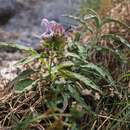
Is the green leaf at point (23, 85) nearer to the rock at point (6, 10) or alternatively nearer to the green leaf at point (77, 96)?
the green leaf at point (77, 96)

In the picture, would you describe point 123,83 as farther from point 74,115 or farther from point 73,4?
point 73,4

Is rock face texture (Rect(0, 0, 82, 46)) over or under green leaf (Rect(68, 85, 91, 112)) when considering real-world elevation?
over

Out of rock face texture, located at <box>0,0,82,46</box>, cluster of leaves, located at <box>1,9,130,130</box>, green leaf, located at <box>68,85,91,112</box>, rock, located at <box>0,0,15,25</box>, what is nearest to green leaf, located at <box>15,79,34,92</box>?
cluster of leaves, located at <box>1,9,130,130</box>

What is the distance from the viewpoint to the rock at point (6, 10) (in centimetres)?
416

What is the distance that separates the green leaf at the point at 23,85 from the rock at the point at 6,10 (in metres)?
2.30

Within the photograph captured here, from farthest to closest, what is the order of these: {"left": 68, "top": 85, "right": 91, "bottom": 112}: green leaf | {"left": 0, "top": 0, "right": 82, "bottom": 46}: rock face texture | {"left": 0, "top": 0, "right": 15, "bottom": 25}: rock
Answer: {"left": 0, "top": 0, "right": 15, "bottom": 25}: rock < {"left": 0, "top": 0, "right": 82, "bottom": 46}: rock face texture < {"left": 68, "top": 85, "right": 91, "bottom": 112}: green leaf

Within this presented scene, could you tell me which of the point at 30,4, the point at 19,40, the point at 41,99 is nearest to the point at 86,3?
the point at 19,40

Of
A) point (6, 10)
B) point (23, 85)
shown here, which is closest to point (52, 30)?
point (23, 85)

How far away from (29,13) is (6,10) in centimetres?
23

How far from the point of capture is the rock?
4160mm

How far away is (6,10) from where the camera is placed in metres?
4.23

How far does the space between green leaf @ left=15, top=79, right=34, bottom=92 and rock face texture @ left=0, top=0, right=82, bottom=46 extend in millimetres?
1876

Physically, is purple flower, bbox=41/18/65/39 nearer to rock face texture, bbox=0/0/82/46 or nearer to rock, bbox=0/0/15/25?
rock face texture, bbox=0/0/82/46

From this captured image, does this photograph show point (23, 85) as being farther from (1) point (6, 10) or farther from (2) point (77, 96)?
(1) point (6, 10)
